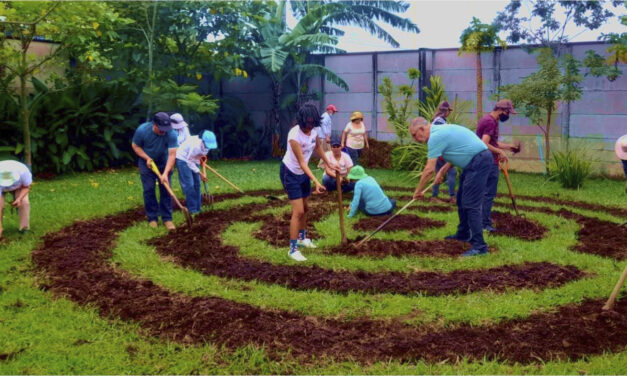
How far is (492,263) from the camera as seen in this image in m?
6.07

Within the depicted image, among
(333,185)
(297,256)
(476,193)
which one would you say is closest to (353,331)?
(297,256)

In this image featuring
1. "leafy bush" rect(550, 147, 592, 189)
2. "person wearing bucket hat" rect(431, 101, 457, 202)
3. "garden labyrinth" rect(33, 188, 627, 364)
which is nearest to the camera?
"garden labyrinth" rect(33, 188, 627, 364)

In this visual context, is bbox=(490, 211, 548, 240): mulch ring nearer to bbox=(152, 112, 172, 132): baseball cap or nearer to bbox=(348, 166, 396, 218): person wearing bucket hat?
bbox=(348, 166, 396, 218): person wearing bucket hat

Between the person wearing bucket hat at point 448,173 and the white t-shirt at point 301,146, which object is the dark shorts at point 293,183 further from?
the person wearing bucket hat at point 448,173

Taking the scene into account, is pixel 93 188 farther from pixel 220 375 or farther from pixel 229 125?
pixel 220 375

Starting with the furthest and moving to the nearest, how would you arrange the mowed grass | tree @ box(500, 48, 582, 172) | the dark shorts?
tree @ box(500, 48, 582, 172) < the dark shorts < the mowed grass

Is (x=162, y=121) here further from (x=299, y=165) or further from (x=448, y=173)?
(x=448, y=173)

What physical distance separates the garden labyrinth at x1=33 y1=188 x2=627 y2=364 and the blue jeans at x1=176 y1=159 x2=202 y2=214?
0.51 metres

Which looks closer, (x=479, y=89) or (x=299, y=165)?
(x=299, y=165)

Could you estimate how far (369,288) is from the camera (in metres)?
5.25

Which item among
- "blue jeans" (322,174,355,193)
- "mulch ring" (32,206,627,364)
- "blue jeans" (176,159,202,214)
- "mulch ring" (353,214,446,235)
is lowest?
"mulch ring" (32,206,627,364)

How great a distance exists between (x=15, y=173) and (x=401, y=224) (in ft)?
15.9

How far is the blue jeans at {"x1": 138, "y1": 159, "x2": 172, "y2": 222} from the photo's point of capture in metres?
7.77

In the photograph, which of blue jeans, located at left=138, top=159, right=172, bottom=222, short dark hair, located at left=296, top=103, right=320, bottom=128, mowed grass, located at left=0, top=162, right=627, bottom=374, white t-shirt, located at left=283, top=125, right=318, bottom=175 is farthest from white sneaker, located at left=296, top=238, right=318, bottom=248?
blue jeans, located at left=138, top=159, right=172, bottom=222
